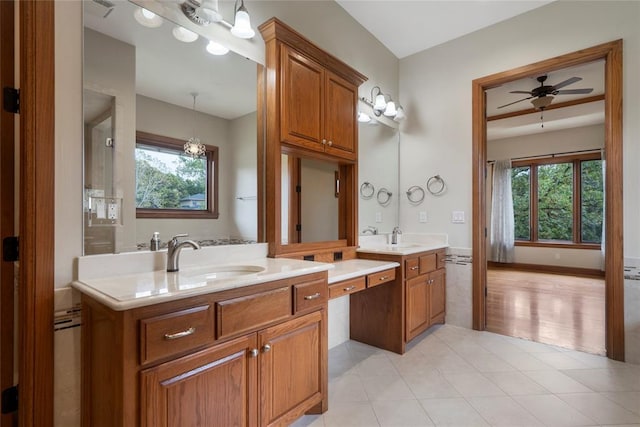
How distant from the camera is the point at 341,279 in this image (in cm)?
193

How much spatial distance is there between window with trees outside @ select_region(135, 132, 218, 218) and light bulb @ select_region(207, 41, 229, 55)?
0.56 meters

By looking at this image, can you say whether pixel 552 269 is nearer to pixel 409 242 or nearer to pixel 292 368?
pixel 409 242

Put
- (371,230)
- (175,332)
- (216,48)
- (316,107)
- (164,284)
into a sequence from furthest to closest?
1. (371,230)
2. (316,107)
3. (216,48)
4. (164,284)
5. (175,332)

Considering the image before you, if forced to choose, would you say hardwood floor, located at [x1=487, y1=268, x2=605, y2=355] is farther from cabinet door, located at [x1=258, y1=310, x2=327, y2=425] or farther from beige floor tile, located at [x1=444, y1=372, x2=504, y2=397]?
cabinet door, located at [x1=258, y1=310, x2=327, y2=425]

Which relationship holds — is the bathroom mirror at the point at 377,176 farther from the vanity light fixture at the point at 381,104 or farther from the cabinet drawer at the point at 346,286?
the cabinet drawer at the point at 346,286

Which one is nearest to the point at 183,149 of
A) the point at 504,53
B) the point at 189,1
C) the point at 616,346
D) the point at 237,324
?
the point at 189,1

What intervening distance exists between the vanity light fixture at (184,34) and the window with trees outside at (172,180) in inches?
21.6

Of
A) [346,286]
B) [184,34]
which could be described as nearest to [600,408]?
[346,286]

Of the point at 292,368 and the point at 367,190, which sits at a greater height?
the point at 367,190

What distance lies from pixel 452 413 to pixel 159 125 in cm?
225

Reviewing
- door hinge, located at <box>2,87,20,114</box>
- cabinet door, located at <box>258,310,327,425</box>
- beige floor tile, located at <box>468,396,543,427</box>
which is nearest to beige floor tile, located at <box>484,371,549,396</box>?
beige floor tile, located at <box>468,396,543,427</box>

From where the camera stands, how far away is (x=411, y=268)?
8.36ft

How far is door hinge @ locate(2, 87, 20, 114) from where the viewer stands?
4.05 ft

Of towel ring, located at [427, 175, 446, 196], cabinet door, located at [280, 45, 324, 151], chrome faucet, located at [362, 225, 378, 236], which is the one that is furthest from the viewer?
towel ring, located at [427, 175, 446, 196]
